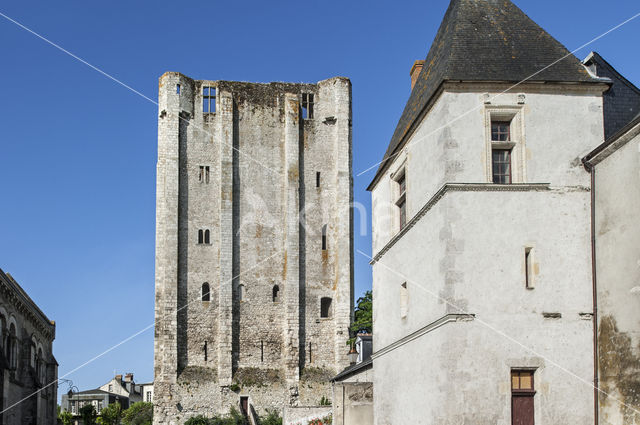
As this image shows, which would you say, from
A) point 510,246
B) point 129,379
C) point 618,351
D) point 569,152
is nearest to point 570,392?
point 618,351

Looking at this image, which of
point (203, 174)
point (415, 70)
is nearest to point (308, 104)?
point (203, 174)

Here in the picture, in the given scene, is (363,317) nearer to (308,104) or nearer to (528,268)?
(308,104)

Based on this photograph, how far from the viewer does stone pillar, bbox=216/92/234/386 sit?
53.3 m

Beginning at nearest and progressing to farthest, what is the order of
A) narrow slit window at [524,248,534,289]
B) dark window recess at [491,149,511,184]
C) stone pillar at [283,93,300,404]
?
narrow slit window at [524,248,534,289] < dark window recess at [491,149,511,184] < stone pillar at [283,93,300,404]

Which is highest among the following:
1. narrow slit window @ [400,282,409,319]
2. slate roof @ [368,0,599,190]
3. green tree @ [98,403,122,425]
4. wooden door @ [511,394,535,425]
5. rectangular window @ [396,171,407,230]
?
slate roof @ [368,0,599,190]

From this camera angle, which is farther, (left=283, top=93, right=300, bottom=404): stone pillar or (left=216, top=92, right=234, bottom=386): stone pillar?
(left=283, top=93, right=300, bottom=404): stone pillar

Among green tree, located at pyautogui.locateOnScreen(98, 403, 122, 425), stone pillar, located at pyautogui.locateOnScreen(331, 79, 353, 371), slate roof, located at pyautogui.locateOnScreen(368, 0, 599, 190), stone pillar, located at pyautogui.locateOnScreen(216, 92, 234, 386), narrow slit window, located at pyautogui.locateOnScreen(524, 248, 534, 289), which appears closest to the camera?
narrow slit window, located at pyautogui.locateOnScreen(524, 248, 534, 289)

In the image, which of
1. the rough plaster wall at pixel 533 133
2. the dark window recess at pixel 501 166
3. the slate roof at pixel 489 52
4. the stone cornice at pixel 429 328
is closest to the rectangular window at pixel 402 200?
the slate roof at pixel 489 52

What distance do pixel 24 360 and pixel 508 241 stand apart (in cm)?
2979

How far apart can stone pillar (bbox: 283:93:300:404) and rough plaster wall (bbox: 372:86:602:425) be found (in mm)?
37456

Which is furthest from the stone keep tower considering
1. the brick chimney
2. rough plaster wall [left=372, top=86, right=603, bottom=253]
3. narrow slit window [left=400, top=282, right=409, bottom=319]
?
rough plaster wall [left=372, top=86, right=603, bottom=253]

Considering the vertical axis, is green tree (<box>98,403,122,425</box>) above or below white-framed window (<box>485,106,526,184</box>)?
below

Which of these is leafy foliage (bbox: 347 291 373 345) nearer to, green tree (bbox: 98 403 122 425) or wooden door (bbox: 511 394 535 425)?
green tree (bbox: 98 403 122 425)

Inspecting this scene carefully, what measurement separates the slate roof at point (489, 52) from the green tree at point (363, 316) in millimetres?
36101
